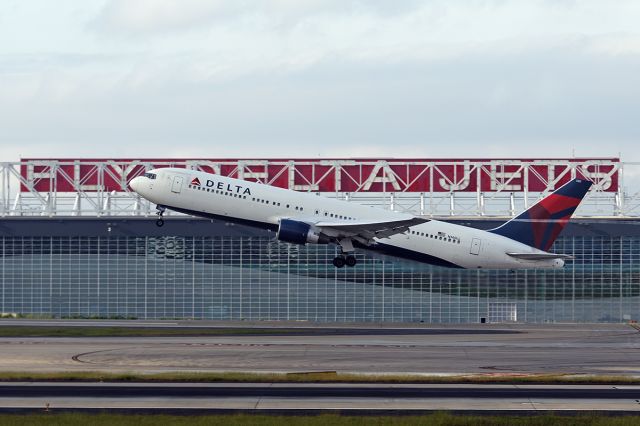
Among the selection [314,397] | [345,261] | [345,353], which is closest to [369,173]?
[345,261]

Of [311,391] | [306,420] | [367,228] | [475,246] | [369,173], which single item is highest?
[369,173]

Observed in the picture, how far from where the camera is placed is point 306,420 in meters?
33.6

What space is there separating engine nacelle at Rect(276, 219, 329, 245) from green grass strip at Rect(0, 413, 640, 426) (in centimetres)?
3348

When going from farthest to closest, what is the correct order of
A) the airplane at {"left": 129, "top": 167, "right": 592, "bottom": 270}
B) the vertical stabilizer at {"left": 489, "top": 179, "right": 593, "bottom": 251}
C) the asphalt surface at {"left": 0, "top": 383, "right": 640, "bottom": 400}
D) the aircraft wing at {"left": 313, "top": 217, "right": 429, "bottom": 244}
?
the vertical stabilizer at {"left": 489, "top": 179, "right": 593, "bottom": 251} < the aircraft wing at {"left": 313, "top": 217, "right": 429, "bottom": 244} < the airplane at {"left": 129, "top": 167, "right": 592, "bottom": 270} < the asphalt surface at {"left": 0, "top": 383, "right": 640, "bottom": 400}

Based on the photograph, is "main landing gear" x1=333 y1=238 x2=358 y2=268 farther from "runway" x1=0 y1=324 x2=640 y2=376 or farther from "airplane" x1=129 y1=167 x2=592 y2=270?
"runway" x1=0 y1=324 x2=640 y2=376

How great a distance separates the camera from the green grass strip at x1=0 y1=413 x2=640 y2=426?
32.8 meters

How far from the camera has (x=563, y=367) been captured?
50.9 meters

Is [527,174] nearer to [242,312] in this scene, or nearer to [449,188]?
[449,188]

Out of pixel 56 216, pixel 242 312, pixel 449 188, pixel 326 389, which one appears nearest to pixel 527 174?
pixel 449 188

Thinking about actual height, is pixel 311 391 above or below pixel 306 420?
below

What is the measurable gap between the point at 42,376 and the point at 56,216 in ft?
185

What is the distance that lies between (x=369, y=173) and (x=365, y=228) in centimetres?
2904

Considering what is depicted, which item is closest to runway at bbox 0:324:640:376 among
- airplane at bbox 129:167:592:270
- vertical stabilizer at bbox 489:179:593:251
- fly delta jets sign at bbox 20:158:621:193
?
airplane at bbox 129:167:592:270

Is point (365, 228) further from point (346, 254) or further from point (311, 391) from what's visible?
point (311, 391)
